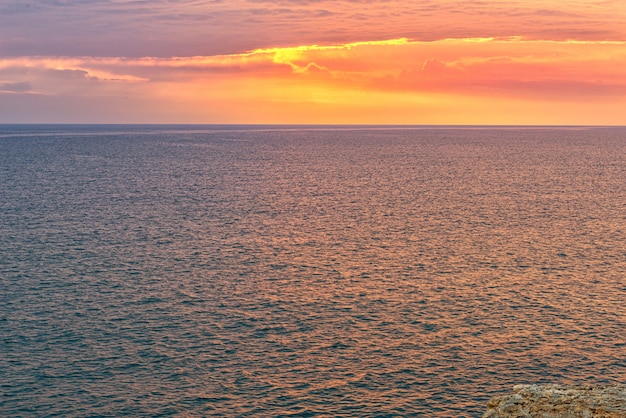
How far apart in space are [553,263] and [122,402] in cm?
5589

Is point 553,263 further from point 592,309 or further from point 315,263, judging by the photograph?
point 315,263

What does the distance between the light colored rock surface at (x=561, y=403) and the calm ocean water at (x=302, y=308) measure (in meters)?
14.5

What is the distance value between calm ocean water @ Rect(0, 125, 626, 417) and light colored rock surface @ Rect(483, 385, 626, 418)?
14.5 metres

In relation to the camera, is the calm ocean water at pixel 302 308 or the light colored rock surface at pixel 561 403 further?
the calm ocean water at pixel 302 308

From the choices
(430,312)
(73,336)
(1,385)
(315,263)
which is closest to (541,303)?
(430,312)

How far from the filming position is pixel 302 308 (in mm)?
64188

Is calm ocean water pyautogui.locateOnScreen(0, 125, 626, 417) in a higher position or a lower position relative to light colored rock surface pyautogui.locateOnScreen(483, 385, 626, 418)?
lower

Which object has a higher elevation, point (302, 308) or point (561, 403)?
point (561, 403)

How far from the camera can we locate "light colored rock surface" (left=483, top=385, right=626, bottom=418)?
28359 millimetres

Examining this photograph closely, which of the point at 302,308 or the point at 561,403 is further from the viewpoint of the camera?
the point at 302,308

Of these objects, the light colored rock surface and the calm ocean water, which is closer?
the light colored rock surface

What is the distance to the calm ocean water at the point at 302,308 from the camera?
155ft

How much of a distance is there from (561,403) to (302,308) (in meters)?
37.0

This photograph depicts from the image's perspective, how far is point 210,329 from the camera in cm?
5875
